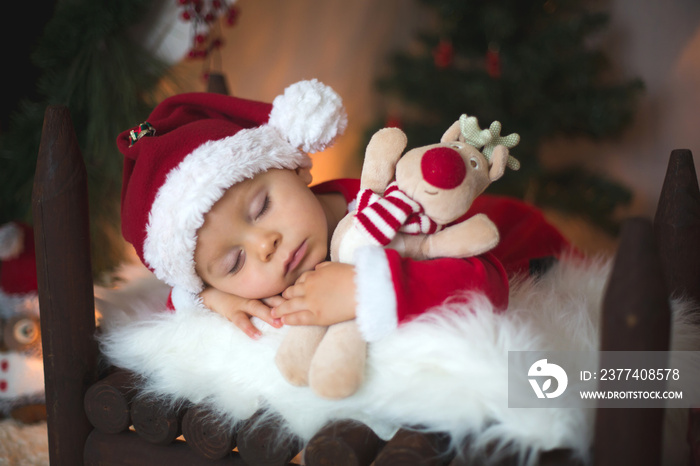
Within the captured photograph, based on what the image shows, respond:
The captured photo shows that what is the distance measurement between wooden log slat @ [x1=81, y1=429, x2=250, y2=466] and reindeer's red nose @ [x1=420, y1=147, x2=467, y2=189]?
0.49 metres

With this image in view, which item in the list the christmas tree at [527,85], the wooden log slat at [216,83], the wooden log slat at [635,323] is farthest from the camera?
the christmas tree at [527,85]

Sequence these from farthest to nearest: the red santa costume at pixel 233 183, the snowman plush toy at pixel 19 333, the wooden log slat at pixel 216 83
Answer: the wooden log slat at pixel 216 83 < the snowman plush toy at pixel 19 333 < the red santa costume at pixel 233 183

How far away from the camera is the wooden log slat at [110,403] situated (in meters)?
0.87

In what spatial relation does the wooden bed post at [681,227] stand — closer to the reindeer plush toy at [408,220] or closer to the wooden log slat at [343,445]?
the reindeer plush toy at [408,220]

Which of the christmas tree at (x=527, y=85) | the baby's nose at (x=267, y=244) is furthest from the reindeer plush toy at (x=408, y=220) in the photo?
the christmas tree at (x=527, y=85)

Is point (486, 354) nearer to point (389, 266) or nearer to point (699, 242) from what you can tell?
point (389, 266)

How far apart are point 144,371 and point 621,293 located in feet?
2.33

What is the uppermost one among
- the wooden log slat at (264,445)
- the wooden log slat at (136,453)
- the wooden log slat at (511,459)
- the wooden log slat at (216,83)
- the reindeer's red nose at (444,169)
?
the wooden log slat at (216,83)

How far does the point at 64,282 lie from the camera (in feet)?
2.86

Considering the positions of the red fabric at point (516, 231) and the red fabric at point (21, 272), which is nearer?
the red fabric at point (516, 231)

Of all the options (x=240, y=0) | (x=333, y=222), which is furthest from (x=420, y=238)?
(x=240, y=0)

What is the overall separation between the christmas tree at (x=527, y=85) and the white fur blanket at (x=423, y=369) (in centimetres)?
121

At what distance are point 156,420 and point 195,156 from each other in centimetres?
41

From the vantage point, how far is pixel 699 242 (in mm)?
919
